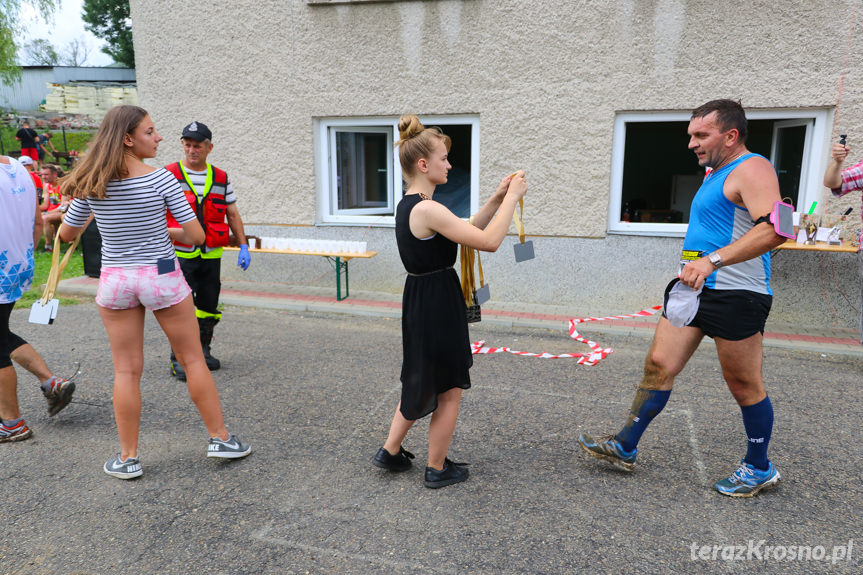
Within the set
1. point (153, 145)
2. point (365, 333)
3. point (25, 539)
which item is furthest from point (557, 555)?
point (365, 333)

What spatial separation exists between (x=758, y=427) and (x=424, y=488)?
5.66ft

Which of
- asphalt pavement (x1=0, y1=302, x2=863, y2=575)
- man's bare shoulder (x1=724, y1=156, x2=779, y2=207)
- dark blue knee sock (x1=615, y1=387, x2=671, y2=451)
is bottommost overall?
asphalt pavement (x1=0, y1=302, x2=863, y2=575)

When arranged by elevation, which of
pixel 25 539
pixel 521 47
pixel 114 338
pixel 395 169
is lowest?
pixel 25 539

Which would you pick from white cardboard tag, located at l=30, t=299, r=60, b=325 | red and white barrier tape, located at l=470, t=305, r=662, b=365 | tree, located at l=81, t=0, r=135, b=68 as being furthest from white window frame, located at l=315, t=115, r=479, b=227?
tree, located at l=81, t=0, r=135, b=68

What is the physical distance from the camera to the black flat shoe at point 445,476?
3.07 m

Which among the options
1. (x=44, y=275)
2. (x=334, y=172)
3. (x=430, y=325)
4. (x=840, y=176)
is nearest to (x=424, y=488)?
(x=430, y=325)

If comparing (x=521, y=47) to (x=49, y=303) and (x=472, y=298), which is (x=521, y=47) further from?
(x=49, y=303)

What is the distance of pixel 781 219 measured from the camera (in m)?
2.53

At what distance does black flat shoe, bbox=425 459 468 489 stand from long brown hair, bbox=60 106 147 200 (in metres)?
2.15

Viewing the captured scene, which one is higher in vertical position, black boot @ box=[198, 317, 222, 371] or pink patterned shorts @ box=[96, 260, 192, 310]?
pink patterned shorts @ box=[96, 260, 192, 310]

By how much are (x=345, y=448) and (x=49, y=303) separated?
2.03 m

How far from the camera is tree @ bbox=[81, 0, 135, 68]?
36406mm

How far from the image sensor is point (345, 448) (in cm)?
355

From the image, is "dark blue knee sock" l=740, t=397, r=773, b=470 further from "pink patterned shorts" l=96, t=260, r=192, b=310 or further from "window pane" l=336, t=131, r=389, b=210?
"window pane" l=336, t=131, r=389, b=210
